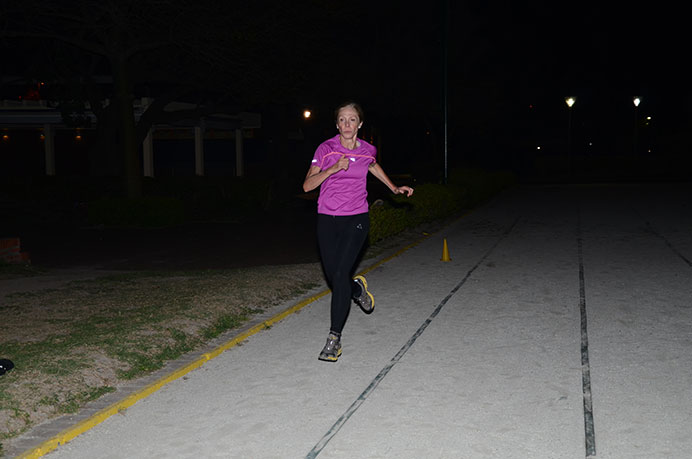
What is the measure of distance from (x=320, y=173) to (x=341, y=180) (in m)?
0.32

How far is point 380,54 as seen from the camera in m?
38.5

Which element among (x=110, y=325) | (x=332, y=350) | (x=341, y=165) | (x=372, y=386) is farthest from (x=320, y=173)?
(x=110, y=325)

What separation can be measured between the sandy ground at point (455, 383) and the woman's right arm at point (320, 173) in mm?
1511

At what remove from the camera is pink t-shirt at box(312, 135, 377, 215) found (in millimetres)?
6402

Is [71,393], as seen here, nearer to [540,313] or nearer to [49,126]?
[540,313]

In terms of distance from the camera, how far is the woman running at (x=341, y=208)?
21.0 ft

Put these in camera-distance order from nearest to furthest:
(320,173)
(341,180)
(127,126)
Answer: (320,173) < (341,180) < (127,126)

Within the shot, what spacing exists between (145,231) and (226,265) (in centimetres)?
667

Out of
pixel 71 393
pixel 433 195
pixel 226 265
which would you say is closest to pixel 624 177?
pixel 433 195

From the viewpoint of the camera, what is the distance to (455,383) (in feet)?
19.7

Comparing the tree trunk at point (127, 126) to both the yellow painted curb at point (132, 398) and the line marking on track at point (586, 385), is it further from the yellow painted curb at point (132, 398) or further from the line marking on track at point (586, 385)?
the line marking on track at point (586, 385)

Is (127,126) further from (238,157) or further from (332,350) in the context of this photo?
(238,157)

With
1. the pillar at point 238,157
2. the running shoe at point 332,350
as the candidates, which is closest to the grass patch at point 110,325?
the running shoe at point 332,350

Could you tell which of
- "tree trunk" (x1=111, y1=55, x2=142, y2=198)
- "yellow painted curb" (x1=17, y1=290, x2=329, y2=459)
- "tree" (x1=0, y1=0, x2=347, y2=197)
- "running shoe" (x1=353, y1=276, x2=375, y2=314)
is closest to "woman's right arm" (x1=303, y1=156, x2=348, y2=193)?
"running shoe" (x1=353, y1=276, x2=375, y2=314)
